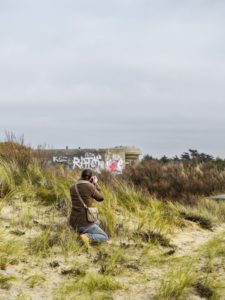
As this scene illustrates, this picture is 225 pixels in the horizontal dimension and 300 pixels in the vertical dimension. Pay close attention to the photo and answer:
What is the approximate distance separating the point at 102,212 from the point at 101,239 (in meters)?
1.28

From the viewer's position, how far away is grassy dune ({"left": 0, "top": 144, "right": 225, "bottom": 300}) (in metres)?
7.42

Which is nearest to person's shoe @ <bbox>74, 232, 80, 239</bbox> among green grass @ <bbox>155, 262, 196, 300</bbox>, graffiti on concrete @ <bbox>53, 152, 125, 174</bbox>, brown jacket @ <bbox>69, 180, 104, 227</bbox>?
brown jacket @ <bbox>69, 180, 104, 227</bbox>

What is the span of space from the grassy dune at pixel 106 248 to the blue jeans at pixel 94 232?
0.62 feet

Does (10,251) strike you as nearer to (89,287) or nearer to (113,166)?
(89,287)

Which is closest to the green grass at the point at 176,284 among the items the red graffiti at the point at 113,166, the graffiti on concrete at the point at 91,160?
the red graffiti at the point at 113,166

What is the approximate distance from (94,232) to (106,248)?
0.34m

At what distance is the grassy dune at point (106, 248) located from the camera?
7.42m

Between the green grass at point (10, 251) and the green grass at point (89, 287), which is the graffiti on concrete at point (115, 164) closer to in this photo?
the green grass at point (10, 251)

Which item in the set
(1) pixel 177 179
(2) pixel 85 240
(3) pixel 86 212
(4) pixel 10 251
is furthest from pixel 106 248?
(1) pixel 177 179

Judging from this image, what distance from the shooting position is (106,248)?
363 inches

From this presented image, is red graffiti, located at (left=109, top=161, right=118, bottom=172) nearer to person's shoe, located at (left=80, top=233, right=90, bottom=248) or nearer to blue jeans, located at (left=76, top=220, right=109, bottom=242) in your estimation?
blue jeans, located at (left=76, top=220, right=109, bottom=242)

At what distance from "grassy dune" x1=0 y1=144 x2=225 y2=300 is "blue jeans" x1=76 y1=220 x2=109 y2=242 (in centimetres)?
19

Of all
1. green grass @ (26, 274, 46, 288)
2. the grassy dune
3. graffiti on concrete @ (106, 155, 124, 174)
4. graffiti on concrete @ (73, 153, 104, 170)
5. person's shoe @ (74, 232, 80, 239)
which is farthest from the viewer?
graffiti on concrete @ (73, 153, 104, 170)

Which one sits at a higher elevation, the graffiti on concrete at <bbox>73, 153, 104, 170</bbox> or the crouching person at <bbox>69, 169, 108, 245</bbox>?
the graffiti on concrete at <bbox>73, 153, 104, 170</bbox>
